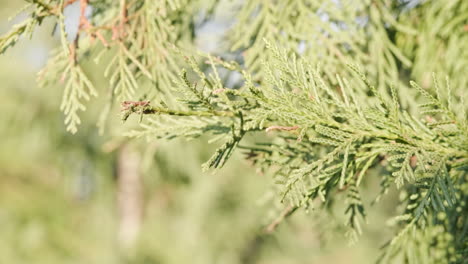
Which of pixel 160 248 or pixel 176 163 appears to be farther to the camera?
pixel 160 248

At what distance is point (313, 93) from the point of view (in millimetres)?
765

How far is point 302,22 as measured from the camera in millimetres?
1119

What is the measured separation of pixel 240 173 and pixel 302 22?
188 inches

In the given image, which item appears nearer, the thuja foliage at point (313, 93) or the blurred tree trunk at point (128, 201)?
the thuja foliage at point (313, 93)

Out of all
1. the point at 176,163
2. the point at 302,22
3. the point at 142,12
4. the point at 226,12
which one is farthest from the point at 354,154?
the point at 176,163

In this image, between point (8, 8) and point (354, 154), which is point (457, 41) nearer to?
point (354, 154)

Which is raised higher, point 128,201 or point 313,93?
point 313,93

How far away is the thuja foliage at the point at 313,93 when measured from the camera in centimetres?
73

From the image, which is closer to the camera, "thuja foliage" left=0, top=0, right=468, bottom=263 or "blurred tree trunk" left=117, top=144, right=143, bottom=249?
"thuja foliage" left=0, top=0, right=468, bottom=263

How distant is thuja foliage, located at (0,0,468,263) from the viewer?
2.39 feet

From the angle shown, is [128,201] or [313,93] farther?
[128,201]

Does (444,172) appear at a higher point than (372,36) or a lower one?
lower

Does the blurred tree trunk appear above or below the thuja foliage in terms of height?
below

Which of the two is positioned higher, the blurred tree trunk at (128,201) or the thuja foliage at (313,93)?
the thuja foliage at (313,93)
